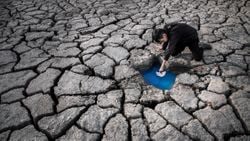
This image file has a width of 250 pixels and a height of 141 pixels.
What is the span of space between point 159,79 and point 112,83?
0.56 meters

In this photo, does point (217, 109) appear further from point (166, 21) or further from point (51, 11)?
point (51, 11)

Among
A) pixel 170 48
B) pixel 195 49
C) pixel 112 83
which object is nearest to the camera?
pixel 112 83

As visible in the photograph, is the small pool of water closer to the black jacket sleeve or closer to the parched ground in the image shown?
the parched ground

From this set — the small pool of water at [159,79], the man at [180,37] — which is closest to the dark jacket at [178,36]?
the man at [180,37]

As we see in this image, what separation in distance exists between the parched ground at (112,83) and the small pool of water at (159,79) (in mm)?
90

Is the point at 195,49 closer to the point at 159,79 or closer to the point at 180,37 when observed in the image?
the point at 180,37

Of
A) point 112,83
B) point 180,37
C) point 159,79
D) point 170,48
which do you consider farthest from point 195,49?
point 112,83

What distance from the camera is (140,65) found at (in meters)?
2.72

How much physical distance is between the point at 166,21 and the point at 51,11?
2.29 metres

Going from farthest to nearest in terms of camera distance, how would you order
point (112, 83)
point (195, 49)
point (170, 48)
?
point (195, 49) → point (170, 48) → point (112, 83)

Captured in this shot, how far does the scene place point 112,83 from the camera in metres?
2.46

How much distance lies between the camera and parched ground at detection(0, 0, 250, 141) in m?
1.95

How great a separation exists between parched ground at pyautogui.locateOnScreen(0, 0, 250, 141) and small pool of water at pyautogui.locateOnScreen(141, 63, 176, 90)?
0.09m

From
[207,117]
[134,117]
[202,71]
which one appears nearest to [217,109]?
[207,117]
